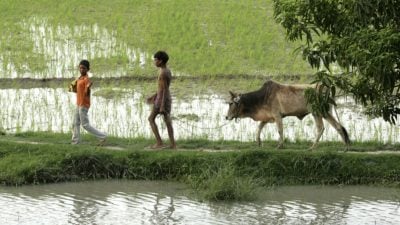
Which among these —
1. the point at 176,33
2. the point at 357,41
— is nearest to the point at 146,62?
the point at 176,33

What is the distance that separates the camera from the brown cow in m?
10.9

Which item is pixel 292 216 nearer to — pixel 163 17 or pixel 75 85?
pixel 75 85

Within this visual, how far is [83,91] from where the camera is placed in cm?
1060

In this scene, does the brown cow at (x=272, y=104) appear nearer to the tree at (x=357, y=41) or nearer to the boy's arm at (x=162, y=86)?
the boy's arm at (x=162, y=86)

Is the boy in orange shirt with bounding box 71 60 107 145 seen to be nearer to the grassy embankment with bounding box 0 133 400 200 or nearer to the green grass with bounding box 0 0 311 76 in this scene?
the grassy embankment with bounding box 0 133 400 200

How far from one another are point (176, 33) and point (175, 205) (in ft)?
29.2

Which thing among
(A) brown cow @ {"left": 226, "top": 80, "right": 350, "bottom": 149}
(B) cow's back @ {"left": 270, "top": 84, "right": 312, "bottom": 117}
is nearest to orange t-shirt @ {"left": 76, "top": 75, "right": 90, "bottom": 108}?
(A) brown cow @ {"left": 226, "top": 80, "right": 350, "bottom": 149}

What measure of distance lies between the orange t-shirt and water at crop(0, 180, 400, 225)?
1.35m

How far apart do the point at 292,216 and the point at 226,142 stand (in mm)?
2766

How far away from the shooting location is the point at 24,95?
13.8 m

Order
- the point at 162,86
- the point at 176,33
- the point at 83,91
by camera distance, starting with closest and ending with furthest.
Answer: the point at 162,86, the point at 83,91, the point at 176,33

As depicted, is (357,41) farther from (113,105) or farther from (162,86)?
(113,105)

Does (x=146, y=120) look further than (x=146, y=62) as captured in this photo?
No

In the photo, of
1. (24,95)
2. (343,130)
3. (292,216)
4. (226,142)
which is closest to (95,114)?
(24,95)
